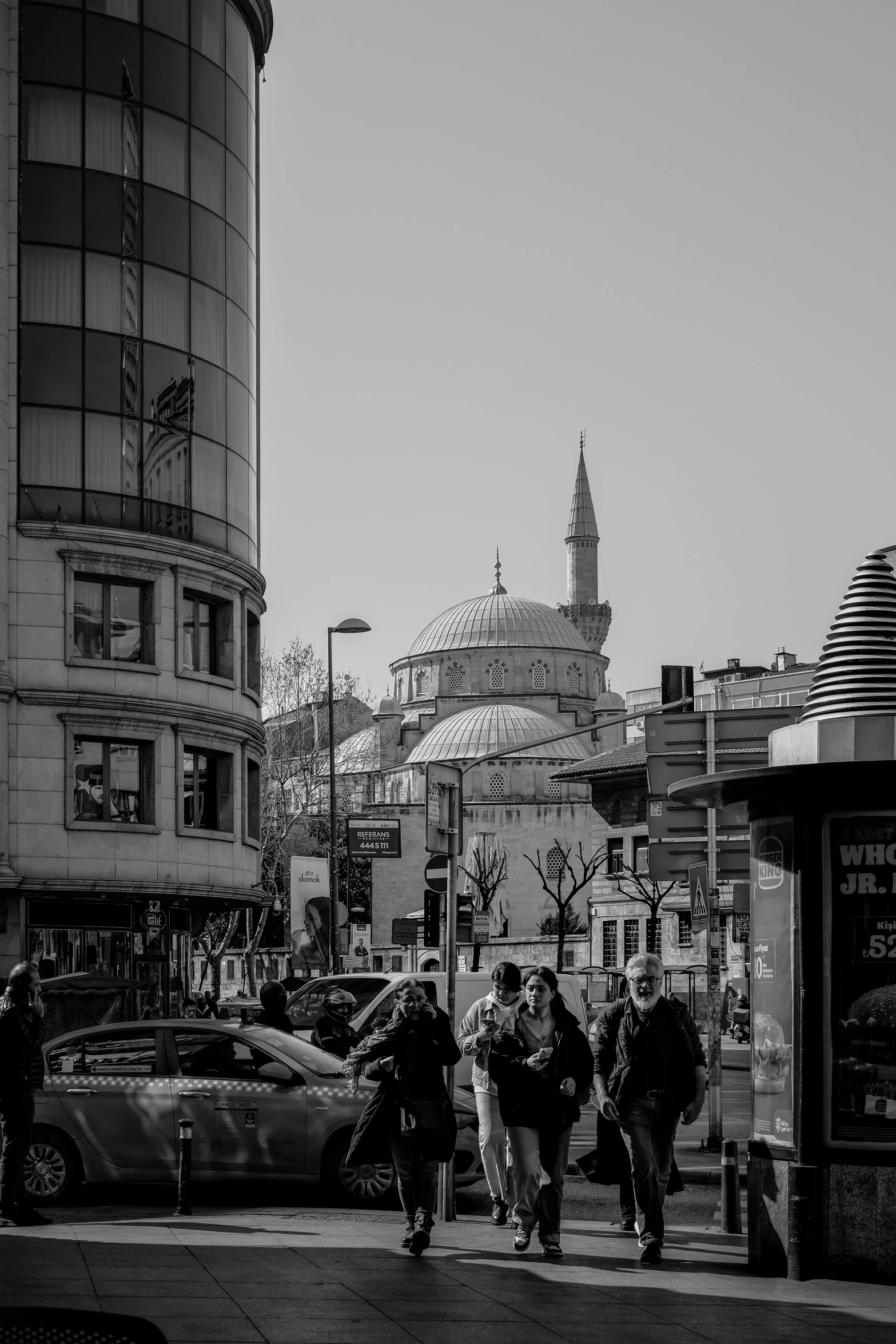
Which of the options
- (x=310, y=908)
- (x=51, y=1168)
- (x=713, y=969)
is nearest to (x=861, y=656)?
(x=51, y=1168)

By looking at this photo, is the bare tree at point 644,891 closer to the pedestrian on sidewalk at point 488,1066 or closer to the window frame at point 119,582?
the window frame at point 119,582

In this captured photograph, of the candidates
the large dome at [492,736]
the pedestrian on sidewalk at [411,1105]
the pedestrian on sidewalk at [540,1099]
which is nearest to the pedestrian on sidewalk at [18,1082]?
the pedestrian on sidewalk at [411,1105]

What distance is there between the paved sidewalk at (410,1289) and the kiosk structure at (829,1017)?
0.99 feet

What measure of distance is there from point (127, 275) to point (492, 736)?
93438 millimetres

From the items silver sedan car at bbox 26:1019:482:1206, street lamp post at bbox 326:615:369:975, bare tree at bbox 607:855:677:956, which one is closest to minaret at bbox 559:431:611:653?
bare tree at bbox 607:855:677:956

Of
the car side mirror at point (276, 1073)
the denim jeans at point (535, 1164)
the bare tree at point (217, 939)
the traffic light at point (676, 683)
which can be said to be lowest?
the bare tree at point (217, 939)

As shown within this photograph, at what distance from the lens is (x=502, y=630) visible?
140 metres

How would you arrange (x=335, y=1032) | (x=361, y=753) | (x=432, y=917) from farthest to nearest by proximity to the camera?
(x=361, y=753) < (x=432, y=917) < (x=335, y=1032)

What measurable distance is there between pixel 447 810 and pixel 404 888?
312 ft

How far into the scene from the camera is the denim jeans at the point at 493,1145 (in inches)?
484

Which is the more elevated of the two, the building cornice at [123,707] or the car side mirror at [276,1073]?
the building cornice at [123,707]

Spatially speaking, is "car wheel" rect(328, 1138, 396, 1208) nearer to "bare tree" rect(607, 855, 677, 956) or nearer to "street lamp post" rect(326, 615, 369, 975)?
"street lamp post" rect(326, 615, 369, 975)

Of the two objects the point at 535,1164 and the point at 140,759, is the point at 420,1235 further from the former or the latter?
the point at 140,759

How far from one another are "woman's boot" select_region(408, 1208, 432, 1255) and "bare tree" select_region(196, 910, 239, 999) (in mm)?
24585
